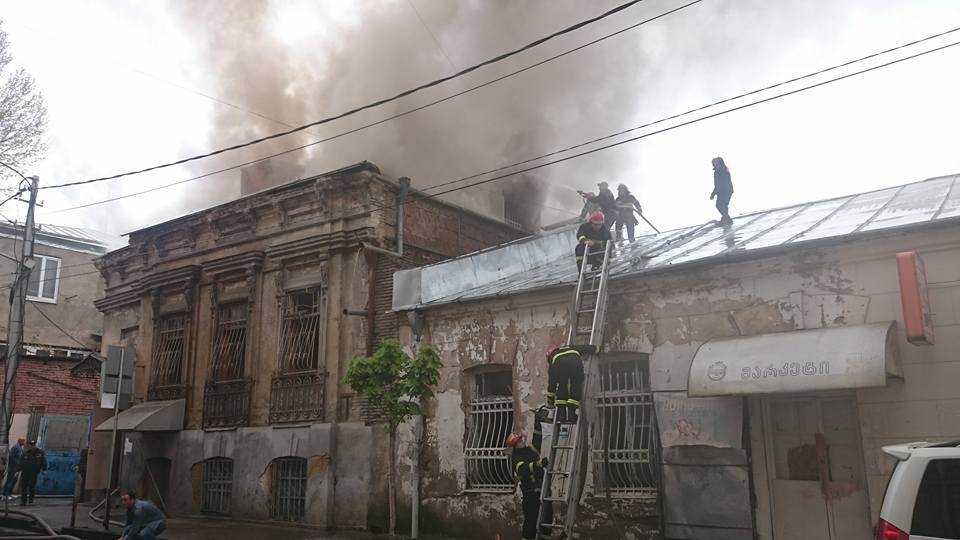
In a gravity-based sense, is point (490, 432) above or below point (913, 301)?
below

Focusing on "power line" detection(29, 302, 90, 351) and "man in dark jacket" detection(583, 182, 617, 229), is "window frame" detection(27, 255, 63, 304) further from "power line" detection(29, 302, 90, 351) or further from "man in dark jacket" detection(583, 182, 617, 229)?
"man in dark jacket" detection(583, 182, 617, 229)

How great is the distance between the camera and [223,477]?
1574 centimetres

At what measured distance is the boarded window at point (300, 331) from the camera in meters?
14.8

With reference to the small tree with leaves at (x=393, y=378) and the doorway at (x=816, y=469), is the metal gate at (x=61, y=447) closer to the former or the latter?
the small tree with leaves at (x=393, y=378)

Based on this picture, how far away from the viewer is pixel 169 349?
59.3 ft

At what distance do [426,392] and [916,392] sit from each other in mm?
6238

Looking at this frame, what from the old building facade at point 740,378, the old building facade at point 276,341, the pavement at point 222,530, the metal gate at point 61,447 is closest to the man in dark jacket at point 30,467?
the pavement at point 222,530

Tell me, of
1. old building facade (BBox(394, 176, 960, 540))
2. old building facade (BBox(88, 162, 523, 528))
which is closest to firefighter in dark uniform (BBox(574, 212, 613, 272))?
old building facade (BBox(394, 176, 960, 540))

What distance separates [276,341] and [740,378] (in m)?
9.94

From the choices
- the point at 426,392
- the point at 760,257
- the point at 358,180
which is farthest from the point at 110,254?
the point at 760,257

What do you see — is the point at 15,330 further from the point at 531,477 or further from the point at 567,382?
the point at 567,382

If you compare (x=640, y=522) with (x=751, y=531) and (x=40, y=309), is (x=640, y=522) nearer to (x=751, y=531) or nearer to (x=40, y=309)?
(x=751, y=531)

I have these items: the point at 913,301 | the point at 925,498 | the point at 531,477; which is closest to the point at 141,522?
the point at 531,477

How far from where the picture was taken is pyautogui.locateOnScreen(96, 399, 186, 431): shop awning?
16219 mm
